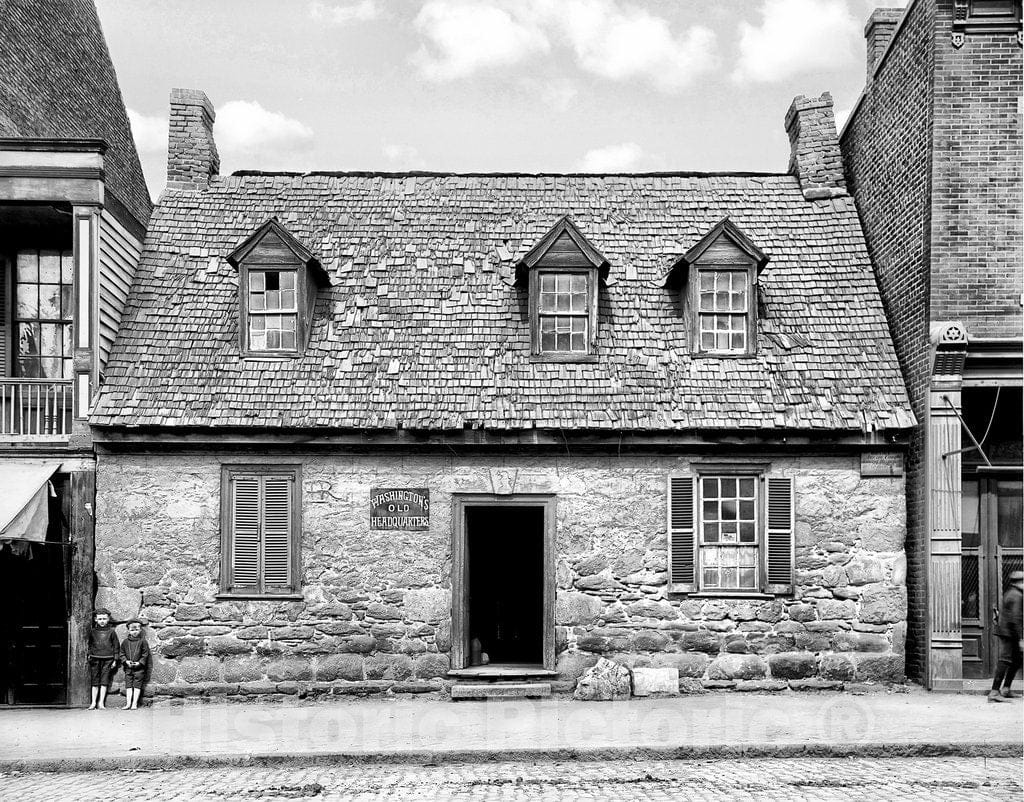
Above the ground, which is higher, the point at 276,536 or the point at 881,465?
the point at 881,465

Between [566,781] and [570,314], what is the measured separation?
682 cm

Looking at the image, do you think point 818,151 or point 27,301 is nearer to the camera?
A: point 27,301

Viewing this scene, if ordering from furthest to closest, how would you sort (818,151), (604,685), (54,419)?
1. (818,151)
2. (54,419)
3. (604,685)

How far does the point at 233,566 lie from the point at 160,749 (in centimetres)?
332

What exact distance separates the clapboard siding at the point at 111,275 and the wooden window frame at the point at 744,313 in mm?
7819

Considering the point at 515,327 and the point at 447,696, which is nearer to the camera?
the point at 447,696

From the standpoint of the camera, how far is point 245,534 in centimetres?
1309

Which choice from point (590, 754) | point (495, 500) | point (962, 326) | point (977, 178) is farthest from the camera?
point (495, 500)

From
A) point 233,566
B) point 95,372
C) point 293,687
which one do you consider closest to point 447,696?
point 293,687

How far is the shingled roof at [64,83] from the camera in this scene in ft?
58.6

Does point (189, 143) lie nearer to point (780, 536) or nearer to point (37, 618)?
point (37, 618)

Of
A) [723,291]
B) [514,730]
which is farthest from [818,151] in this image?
[514,730]

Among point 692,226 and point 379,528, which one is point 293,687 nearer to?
point 379,528

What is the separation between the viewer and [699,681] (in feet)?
42.3
